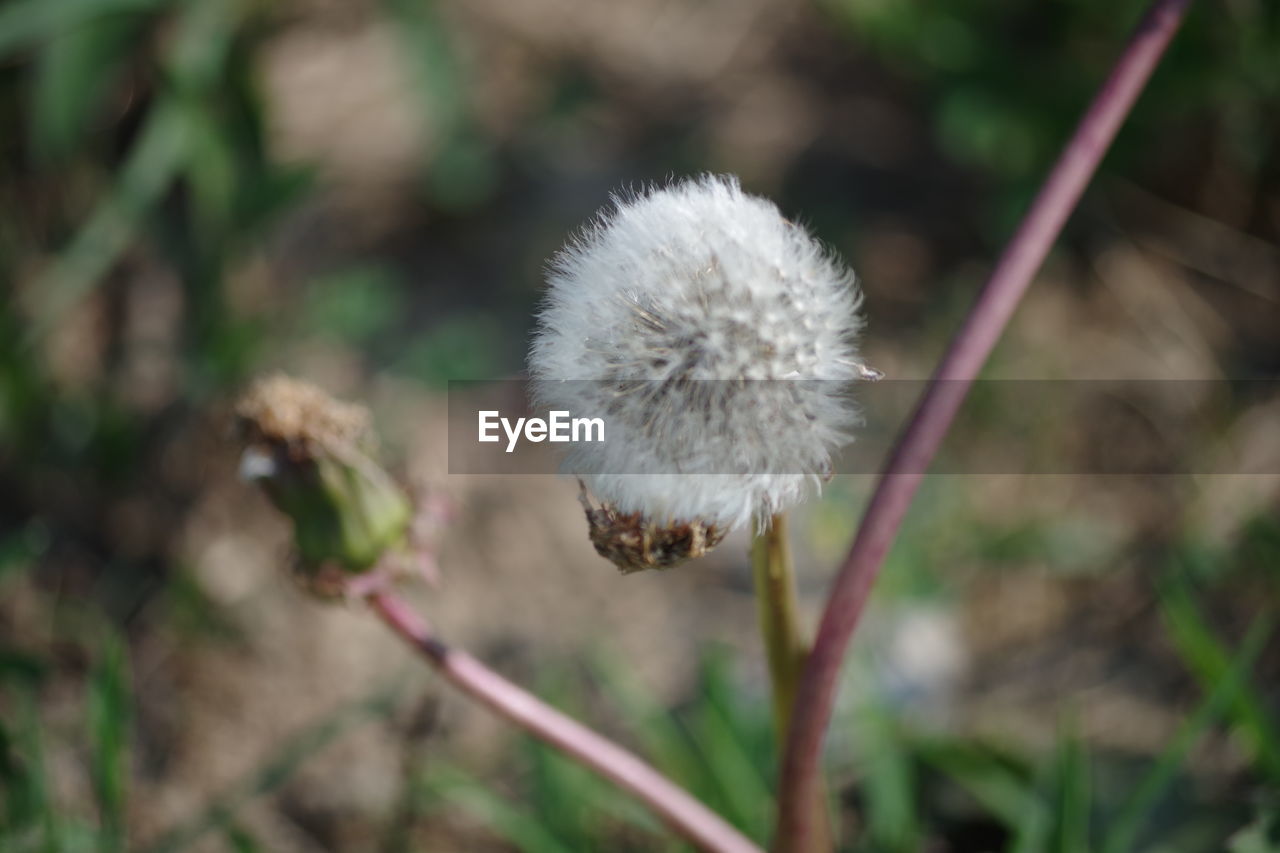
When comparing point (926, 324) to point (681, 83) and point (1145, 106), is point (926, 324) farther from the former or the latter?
point (681, 83)

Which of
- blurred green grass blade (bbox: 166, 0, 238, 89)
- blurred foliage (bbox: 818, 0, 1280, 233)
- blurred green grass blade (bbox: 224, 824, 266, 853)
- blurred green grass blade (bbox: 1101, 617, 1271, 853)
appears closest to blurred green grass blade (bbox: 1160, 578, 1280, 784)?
Result: blurred green grass blade (bbox: 1101, 617, 1271, 853)

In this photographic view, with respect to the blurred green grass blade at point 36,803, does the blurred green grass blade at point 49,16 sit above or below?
above

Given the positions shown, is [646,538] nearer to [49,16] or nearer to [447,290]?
[49,16]

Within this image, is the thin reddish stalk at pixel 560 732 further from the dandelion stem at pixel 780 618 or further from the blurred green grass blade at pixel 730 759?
the blurred green grass blade at pixel 730 759

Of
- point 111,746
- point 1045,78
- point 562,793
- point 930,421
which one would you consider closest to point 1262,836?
point 930,421

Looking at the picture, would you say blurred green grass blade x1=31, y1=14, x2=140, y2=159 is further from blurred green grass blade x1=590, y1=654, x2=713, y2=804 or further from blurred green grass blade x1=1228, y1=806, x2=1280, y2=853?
blurred green grass blade x1=1228, y1=806, x2=1280, y2=853

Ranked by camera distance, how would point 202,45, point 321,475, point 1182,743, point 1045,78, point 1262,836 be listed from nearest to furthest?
1. point 321,475
2. point 1262,836
3. point 1182,743
4. point 202,45
5. point 1045,78

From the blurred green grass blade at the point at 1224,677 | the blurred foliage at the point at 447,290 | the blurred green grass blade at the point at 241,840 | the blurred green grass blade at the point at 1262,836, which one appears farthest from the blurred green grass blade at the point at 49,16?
the blurred green grass blade at the point at 1262,836
